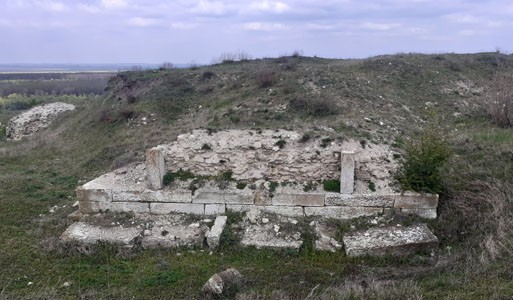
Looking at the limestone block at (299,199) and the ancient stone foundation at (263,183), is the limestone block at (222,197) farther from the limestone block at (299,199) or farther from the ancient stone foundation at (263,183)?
the limestone block at (299,199)

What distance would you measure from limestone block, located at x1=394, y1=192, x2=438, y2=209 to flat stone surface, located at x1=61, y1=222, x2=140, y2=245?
16.0ft

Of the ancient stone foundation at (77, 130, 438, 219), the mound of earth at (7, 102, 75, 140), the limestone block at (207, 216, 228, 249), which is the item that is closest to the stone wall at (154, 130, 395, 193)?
the ancient stone foundation at (77, 130, 438, 219)

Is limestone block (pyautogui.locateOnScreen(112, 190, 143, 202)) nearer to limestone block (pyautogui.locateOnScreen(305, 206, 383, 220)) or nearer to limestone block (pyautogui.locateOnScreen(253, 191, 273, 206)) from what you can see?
limestone block (pyautogui.locateOnScreen(253, 191, 273, 206))

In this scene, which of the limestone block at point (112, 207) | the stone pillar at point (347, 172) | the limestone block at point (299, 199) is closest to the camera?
the stone pillar at point (347, 172)

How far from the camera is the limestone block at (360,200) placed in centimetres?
744

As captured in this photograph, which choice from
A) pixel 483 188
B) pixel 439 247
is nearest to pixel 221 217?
pixel 439 247

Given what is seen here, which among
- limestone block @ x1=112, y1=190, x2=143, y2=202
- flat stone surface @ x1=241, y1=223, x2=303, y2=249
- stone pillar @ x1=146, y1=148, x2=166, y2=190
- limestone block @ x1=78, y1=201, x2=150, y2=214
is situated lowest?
flat stone surface @ x1=241, y1=223, x2=303, y2=249

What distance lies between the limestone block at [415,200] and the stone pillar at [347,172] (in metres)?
0.88

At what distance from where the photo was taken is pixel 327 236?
7055 mm

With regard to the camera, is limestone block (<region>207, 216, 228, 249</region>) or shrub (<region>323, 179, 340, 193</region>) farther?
shrub (<region>323, 179, 340, 193</region>)

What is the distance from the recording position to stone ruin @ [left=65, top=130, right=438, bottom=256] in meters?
7.11

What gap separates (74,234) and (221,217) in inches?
105

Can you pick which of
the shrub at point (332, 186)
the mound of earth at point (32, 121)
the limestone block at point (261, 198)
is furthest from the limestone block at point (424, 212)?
the mound of earth at point (32, 121)

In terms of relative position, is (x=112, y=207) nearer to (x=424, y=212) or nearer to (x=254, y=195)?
(x=254, y=195)
